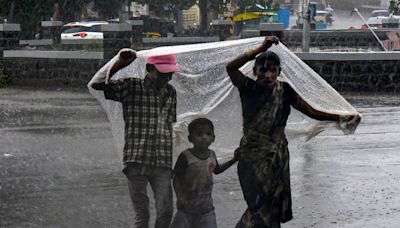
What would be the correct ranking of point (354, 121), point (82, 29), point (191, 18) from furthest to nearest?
point (191, 18) → point (82, 29) → point (354, 121)

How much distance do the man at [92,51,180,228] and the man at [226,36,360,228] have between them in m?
0.56

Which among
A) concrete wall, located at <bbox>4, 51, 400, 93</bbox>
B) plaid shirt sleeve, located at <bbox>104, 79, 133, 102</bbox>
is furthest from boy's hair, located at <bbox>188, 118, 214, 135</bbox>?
concrete wall, located at <bbox>4, 51, 400, 93</bbox>

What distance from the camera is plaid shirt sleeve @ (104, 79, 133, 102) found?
6660mm

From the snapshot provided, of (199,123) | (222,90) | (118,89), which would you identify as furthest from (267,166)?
(118,89)

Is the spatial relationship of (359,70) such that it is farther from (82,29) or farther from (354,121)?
(82,29)

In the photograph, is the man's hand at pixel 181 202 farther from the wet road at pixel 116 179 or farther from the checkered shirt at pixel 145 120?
the wet road at pixel 116 179

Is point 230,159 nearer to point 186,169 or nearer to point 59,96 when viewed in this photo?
point 186,169

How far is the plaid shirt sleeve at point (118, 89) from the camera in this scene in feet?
21.9

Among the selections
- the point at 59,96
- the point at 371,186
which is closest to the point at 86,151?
the point at 371,186

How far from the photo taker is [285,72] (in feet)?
22.6

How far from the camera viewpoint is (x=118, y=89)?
21.9ft

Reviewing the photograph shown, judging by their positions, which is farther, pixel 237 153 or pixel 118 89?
pixel 118 89

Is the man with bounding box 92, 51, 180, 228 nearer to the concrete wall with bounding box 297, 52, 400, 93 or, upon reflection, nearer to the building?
the concrete wall with bounding box 297, 52, 400, 93

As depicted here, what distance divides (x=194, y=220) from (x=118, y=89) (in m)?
1.13
